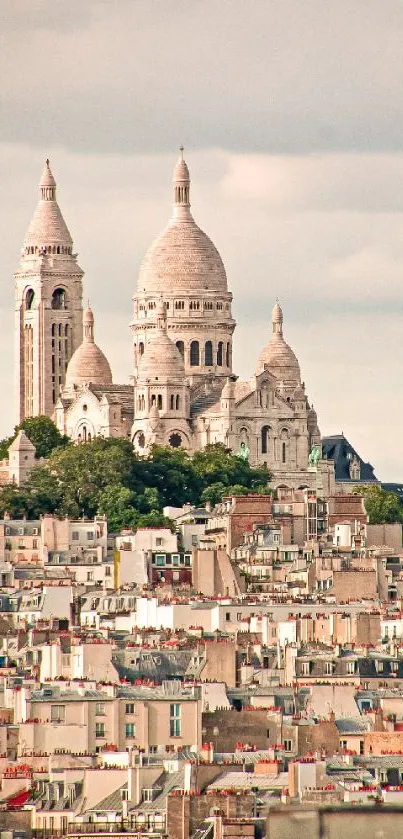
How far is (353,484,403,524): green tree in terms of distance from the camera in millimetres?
159000

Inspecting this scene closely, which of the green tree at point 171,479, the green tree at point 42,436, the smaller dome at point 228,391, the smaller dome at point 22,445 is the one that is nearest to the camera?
the green tree at point 171,479

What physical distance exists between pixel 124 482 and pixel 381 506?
12.9 metres

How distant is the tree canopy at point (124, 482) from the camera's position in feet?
537

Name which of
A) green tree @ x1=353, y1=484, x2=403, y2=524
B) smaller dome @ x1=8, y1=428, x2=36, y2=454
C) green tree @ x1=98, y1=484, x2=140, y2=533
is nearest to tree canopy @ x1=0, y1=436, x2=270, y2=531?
green tree @ x1=98, y1=484, x2=140, y2=533

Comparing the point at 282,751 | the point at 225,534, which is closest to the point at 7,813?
the point at 282,751

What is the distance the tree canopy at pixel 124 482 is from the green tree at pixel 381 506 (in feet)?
17.1

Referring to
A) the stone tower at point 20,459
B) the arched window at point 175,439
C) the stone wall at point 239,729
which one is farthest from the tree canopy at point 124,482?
the stone wall at point 239,729

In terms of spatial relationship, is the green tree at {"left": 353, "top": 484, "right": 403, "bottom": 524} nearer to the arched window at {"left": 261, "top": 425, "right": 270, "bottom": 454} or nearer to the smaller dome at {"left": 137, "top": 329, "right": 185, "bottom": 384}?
the arched window at {"left": 261, "top": 425, "right": 270, "bottom": 454}

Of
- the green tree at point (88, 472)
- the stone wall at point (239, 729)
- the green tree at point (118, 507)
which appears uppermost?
the green tree at point (88, 472)

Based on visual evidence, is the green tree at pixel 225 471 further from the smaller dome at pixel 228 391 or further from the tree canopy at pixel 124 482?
the smaller dome at pixel 228 391

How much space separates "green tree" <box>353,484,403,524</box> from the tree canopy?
5.21 meters

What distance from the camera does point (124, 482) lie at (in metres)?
169

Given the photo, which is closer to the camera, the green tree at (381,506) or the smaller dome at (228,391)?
the green tree at (381,506)

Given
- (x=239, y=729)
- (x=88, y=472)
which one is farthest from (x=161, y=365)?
(x=239, y=729)
